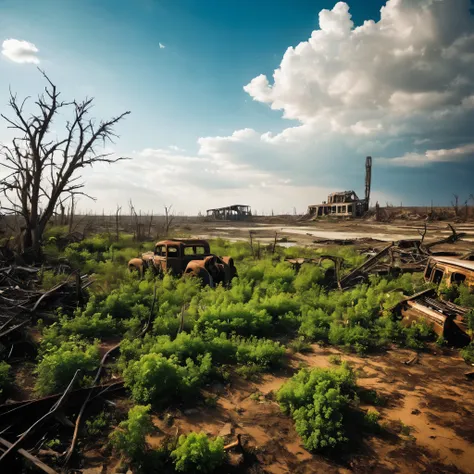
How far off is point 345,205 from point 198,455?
169 ft

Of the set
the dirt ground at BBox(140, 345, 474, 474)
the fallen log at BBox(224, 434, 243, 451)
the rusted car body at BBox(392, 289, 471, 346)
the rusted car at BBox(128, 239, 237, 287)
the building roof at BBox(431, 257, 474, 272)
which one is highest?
the building roof at BBox(431, 257, 474, 272)

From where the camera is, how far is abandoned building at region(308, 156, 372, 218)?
165ft

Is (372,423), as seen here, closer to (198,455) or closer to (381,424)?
(381,424)

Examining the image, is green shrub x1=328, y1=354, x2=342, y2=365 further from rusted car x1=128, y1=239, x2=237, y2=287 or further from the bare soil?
rusted car x1=128, y1=239, x2=237, y2=287

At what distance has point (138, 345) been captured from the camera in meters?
6.24

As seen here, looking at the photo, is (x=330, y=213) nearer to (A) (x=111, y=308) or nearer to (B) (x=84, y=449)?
(A) (x=111, y=308)

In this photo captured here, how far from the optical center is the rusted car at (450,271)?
306 inches


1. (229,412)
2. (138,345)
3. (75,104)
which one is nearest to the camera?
Answer: (229,412)

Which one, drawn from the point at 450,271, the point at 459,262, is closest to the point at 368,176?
the point at 450,271

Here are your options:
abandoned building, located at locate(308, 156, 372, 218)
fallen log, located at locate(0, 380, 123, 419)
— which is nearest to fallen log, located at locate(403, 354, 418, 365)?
fallen log, located at locate(0, 380, 123, 419)

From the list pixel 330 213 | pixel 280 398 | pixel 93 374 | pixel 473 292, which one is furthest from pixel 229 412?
pixel 330 213

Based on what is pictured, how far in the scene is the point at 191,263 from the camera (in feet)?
35.4

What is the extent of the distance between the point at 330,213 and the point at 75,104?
44.4 meters

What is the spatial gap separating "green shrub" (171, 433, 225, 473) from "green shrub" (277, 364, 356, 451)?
3.95ft
